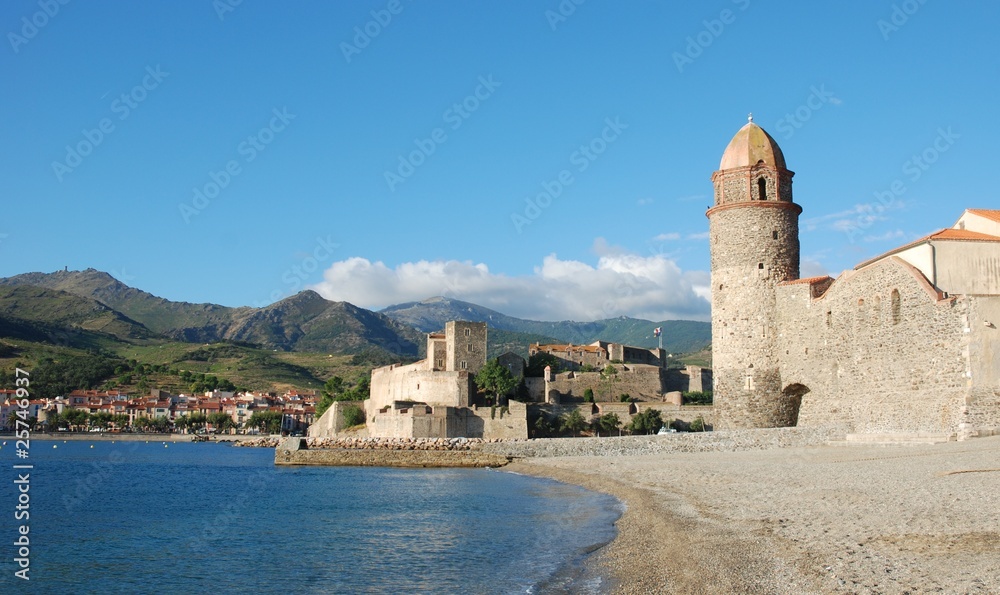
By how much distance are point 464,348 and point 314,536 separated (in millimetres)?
33412

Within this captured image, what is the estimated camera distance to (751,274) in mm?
29359

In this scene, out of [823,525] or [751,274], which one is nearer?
[823,525]

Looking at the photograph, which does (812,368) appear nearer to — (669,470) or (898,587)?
(669,470)

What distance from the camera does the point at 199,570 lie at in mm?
13500

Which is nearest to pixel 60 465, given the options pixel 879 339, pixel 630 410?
pixel 630 410

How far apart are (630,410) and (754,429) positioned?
1736 centimetres

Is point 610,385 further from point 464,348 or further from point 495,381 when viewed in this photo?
point 464,348

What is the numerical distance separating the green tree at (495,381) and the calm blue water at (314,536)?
1802cm

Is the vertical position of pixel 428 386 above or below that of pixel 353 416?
above

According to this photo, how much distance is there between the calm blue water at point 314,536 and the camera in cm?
1234

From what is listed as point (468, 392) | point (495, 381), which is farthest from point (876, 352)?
point (468, 392)

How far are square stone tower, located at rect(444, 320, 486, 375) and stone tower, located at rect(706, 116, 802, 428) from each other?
21.8 meters

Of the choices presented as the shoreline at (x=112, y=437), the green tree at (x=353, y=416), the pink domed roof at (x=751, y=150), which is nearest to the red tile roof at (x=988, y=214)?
the pink domed roof at (x=751, y=150)

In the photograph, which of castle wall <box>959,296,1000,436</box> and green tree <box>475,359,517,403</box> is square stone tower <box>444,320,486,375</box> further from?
castle wall <box>959,296,1000,436</box>
